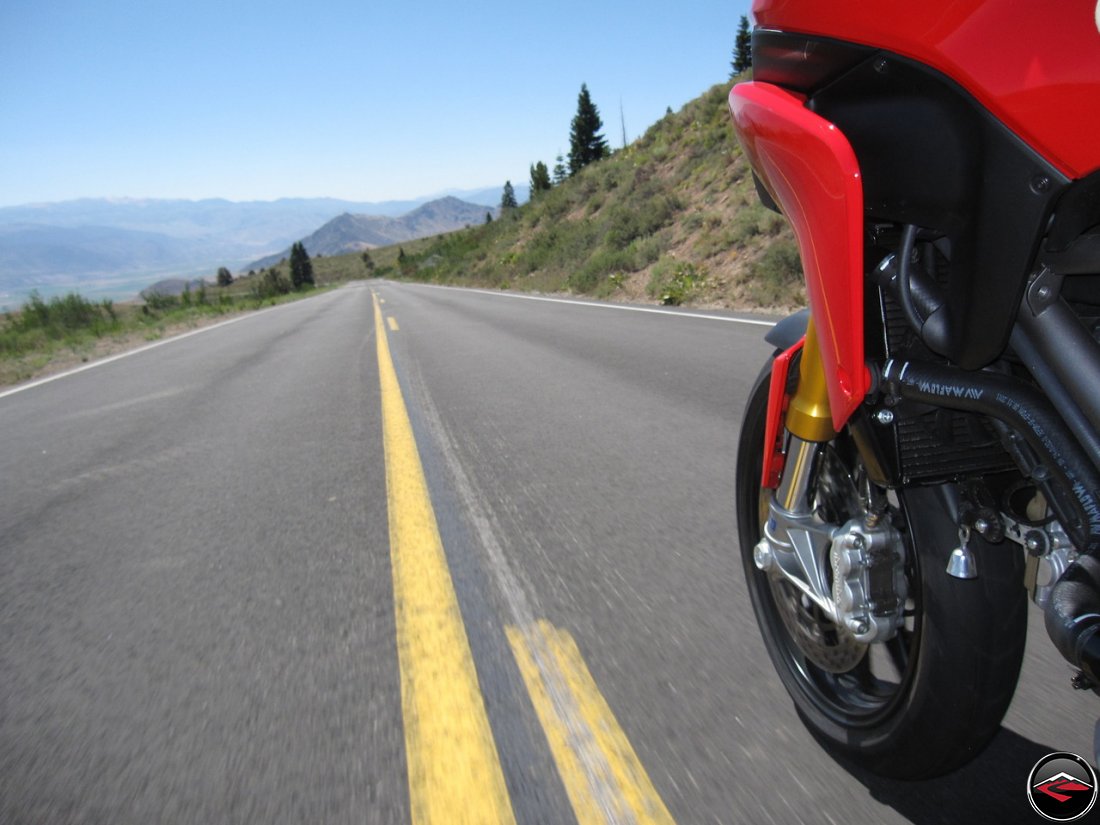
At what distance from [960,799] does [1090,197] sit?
124 cm

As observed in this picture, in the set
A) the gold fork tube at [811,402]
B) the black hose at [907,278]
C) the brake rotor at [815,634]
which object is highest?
the black hose at [907,278]

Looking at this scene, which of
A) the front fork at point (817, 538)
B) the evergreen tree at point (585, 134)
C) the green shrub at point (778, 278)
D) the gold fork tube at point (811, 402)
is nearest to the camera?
the front fork at point (817, 538)

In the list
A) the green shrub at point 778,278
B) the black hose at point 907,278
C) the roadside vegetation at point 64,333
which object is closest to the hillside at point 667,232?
the green shrub at point 778,278

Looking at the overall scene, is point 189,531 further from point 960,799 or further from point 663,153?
point 663,153

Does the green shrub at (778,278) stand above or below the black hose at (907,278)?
below

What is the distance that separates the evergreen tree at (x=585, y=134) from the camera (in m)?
66.1

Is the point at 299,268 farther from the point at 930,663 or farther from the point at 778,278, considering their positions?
the point at 930,663

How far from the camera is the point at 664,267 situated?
16.9 meters

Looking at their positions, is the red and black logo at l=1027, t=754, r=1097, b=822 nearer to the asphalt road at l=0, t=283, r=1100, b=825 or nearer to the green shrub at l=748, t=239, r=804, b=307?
the asphalt road at l=0, t=283, r=1100, b=825

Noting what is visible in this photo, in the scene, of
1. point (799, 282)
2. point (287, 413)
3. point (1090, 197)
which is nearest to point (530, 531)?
point (1090, 197)

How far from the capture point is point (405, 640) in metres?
2.20

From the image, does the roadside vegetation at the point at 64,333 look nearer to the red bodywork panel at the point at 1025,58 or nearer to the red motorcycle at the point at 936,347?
the red motorcycle at the point at 936,347

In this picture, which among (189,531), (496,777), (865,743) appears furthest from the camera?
(189,531)

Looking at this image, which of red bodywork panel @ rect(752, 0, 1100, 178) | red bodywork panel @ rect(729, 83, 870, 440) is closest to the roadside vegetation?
red bodywork panel @ rect(729, 83, 870, 440)
